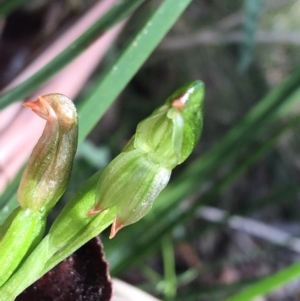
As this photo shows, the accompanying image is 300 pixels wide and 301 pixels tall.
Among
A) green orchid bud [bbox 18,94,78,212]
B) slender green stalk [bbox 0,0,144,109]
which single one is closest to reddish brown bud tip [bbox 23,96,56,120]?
green orchid bud [bbox 18,94,78,212]

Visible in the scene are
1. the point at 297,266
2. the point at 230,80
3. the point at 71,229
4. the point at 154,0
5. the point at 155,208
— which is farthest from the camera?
the point at 230,80

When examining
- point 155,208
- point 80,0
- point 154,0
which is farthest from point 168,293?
point 154,0

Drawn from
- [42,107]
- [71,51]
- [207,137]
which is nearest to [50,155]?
[42,107]

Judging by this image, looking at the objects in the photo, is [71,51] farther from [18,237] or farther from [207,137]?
[207,137]

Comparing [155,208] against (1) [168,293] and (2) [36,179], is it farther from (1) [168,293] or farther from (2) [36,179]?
(2) [36,179]

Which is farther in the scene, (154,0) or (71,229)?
(154,0)

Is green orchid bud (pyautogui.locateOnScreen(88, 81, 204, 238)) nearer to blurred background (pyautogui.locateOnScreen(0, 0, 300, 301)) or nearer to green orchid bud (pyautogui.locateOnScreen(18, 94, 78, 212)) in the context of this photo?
green orchid bud (pyautogui.locateOnScreen(18, 94, 78, 212))
